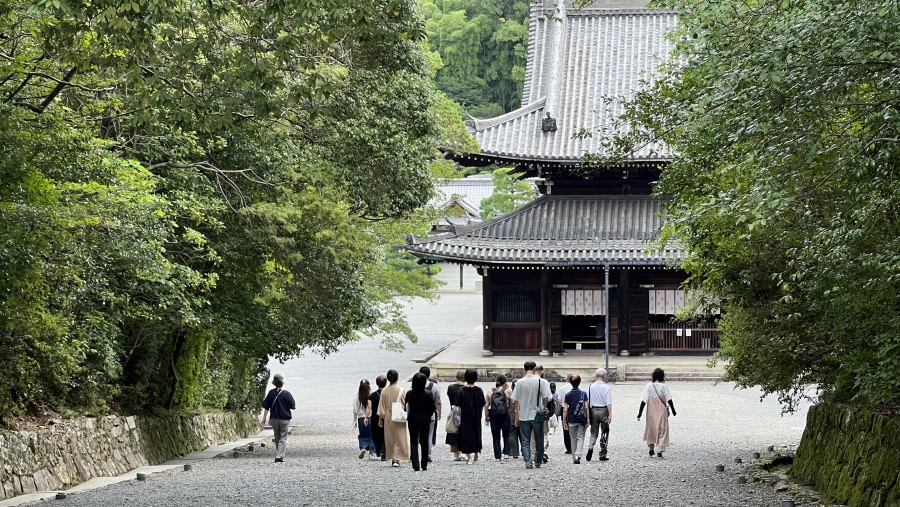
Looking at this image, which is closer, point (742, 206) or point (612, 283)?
point (742, 206)

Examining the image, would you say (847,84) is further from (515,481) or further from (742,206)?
(515,481)

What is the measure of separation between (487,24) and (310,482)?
61.2m

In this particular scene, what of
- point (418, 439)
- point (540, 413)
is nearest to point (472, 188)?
point (540, 413)

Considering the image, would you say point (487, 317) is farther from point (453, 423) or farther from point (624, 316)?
point (453, 423)

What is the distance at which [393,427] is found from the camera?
48.1 feet

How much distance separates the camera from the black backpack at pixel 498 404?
15359mm

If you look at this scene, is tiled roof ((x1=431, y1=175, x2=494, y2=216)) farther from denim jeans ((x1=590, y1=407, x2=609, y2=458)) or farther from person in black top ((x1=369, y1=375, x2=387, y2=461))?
denim jeans ((x1=590, y1=407, x2=609, y2=458))

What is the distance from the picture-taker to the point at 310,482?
12750 millimetres

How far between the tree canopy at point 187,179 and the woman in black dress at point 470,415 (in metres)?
3.20

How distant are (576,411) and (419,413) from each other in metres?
2.71

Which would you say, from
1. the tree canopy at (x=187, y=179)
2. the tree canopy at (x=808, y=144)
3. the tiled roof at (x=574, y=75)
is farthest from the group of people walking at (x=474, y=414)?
the tiled roof at (x=574, y=75)

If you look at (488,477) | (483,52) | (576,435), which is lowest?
(488,477)

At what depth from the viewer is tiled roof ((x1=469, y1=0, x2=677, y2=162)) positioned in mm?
35500

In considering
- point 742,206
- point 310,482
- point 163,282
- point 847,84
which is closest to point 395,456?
point 310,482
